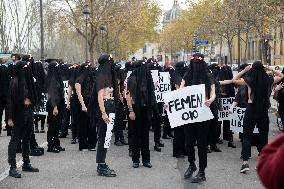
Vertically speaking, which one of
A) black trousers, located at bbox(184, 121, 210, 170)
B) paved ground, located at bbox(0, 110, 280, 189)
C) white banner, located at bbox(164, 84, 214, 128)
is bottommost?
paved ground, located at bbox(0, 110, 280, 189)

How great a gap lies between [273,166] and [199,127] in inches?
211

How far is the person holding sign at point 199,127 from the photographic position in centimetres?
761

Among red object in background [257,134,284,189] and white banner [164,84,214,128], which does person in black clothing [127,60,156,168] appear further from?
red object in background [257,134,284,189]

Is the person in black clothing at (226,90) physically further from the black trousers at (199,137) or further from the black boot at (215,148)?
the black trousers at (199,137)

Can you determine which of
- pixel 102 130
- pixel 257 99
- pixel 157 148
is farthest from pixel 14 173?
pixel 257 99

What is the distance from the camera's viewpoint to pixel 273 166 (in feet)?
7.45

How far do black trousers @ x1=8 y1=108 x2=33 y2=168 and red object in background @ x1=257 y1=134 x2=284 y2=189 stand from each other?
607cm

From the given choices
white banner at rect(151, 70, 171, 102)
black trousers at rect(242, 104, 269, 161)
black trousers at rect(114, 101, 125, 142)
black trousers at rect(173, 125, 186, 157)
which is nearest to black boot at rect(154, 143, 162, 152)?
black trousers at rect(173, 125, 186, 157)

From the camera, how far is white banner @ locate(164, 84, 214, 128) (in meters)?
7.58

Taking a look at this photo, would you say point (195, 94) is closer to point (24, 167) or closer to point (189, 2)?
point (24, 167)

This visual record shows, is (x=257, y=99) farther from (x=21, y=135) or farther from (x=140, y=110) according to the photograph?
(x=21, y=135)

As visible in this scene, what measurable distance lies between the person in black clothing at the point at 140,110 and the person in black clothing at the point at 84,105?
195cm

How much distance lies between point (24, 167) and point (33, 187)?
45.5 inches

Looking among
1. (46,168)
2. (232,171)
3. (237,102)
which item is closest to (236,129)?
(237,102)
